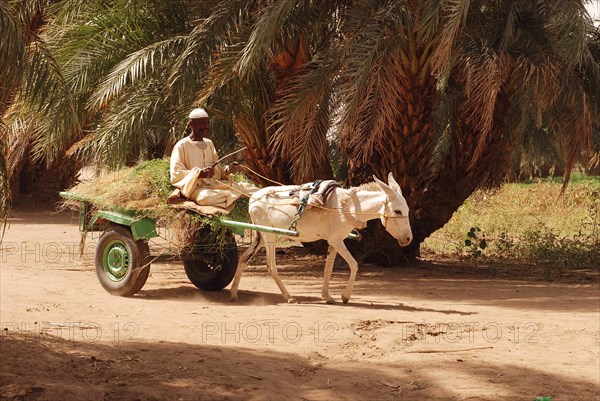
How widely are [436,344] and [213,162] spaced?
12.0 feet

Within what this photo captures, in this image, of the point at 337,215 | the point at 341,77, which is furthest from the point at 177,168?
the point at 341,77

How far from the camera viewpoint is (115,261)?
12.0m

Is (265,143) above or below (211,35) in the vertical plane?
below

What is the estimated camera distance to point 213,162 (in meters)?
11.7

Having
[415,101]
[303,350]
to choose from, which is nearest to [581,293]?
[415,101]

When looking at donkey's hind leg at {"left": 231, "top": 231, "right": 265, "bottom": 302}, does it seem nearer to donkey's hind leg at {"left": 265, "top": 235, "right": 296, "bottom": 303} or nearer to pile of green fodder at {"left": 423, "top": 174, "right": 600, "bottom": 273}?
donkey's hind leg at {"left": 265, "top": 235, "right": 296, "bottom": 303}

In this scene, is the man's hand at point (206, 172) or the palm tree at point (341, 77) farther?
the palm tree at point (341, 77)

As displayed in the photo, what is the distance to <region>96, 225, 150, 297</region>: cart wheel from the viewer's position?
455 inches

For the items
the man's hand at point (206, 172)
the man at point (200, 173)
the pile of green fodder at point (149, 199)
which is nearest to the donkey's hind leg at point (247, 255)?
the pile of green fodder at point (149, 199)

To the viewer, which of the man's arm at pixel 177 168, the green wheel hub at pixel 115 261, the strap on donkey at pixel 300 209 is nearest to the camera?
the strap on donkey at pixel 300 209

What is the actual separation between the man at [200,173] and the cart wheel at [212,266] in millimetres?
632

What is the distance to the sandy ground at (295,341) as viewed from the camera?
789cm

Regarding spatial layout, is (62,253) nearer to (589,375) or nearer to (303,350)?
(303,350)

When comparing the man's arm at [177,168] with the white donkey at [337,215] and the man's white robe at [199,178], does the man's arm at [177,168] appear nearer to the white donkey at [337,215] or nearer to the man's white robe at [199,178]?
the man's white robe at [199,178]
